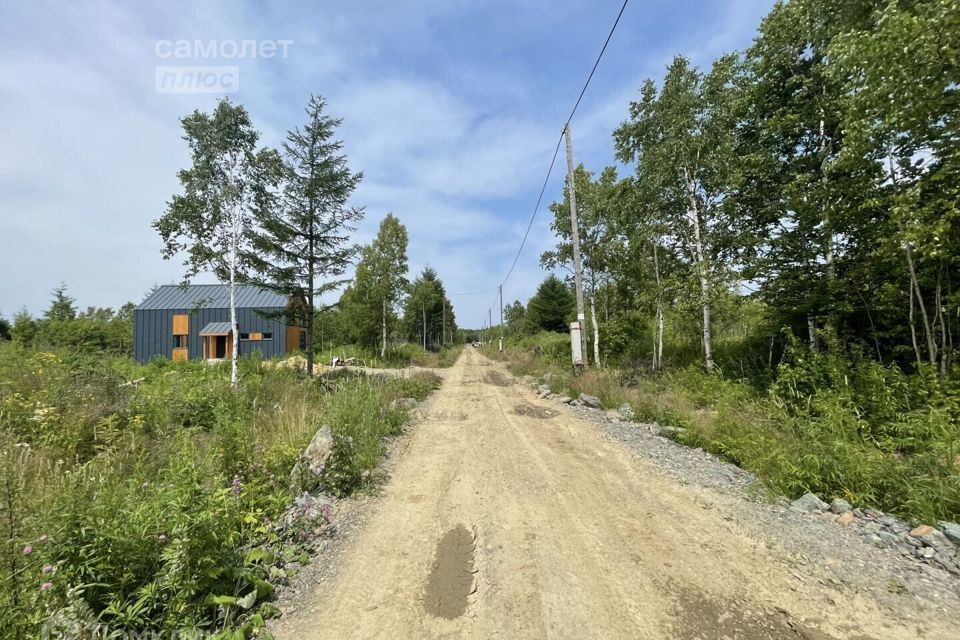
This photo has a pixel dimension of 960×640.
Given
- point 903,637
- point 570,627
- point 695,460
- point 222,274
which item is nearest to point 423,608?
point 570,627

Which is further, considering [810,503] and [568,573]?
[810,503]

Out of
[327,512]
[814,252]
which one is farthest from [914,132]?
[327,512]

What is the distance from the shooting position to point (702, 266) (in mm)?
9297

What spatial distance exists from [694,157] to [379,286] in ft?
58.9

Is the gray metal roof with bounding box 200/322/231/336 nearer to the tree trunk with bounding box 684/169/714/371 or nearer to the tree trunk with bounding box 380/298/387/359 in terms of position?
the tree trunk with bounding box 380/298/387/359

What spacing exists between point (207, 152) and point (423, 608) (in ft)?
51.2

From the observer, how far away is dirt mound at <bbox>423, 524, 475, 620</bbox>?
8.03 feet

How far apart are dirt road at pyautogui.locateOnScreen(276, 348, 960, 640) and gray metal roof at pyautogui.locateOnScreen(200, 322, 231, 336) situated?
32694 mm

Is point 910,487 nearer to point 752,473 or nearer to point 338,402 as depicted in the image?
point 752,473

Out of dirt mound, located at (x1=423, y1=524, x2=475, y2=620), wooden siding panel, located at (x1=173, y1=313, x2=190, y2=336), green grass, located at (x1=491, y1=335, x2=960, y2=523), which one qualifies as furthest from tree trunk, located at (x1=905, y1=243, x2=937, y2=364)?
wooden siding panel, located at (x1=173, y1=313, x2=190, y2=336)

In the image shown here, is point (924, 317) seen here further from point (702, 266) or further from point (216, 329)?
point (216, 329)

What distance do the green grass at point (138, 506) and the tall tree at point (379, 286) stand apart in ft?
53.3

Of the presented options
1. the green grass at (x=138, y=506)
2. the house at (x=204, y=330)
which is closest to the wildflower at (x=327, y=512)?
the green grass at (x=138, y=506)

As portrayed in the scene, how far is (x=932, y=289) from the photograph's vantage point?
5656 mm
